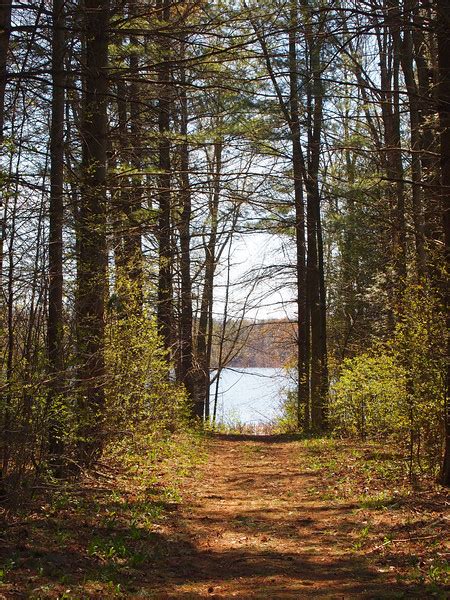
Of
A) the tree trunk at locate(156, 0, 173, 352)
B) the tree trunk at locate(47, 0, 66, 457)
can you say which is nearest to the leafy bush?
the tree trunk at locate(47, 0, 66, 457)

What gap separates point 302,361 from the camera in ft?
A: 67.6

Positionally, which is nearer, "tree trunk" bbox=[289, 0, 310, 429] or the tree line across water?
the tree line across water

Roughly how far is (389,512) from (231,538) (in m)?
1.84

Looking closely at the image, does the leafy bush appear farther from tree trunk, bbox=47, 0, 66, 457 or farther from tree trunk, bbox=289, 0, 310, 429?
tree trunk, bbox=289, 0, 310, 429

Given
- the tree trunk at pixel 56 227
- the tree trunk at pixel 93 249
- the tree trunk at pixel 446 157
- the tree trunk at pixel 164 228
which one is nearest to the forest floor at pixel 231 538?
the tree trunk at pixel 446 157

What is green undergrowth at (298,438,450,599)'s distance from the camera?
516 centimetres

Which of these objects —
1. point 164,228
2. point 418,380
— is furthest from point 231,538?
point 164,228

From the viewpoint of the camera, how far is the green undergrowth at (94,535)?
456 centimetres

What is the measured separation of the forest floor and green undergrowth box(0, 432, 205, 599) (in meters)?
0.01

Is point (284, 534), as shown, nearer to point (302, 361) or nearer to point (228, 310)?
point (302, 361)

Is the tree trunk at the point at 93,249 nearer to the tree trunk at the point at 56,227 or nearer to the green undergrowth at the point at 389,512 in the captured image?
the tree trunk at the point at 56,227

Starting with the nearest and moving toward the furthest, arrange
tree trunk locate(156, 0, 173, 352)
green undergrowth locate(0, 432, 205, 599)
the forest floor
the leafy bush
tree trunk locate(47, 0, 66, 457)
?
green undergrowth locate(0, 432, 205, 599) < the forest floor < tree trunk locate(47, 0, 66, 457) < the leafy bush < tree trunk locate(156, 0, 173, 352)

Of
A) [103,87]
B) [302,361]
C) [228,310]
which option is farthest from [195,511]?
[228,310]

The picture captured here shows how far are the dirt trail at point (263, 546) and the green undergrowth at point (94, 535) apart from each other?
0.23 m
